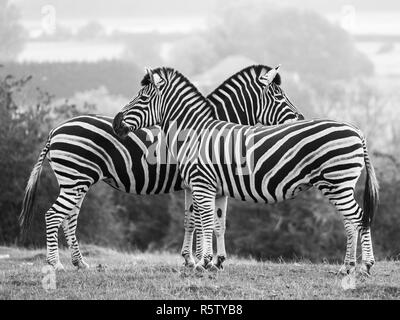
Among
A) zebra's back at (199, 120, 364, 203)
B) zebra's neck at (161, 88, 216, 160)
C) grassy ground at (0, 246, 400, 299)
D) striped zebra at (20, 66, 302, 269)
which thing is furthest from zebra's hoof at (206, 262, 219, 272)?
zebra's neck at (161, 88, 216, 160)

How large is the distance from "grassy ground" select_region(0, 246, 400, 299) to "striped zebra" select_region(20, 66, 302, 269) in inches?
28.8

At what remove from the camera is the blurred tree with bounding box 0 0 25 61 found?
320 feet

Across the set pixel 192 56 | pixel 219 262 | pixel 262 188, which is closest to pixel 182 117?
pixel 262 188

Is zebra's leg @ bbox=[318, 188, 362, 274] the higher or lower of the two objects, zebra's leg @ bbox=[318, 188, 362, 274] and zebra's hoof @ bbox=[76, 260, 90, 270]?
the higher

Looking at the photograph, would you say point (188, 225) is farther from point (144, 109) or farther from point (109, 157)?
point (144, 109)

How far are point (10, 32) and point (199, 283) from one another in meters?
93.1

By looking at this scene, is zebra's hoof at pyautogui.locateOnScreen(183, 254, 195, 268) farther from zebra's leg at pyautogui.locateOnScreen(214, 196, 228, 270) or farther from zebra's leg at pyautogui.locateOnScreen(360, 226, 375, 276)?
zebra's leg at pyautogui.locateOnScreen(360, 226, 375, 276)

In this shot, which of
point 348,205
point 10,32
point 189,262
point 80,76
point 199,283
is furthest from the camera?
point 10,32

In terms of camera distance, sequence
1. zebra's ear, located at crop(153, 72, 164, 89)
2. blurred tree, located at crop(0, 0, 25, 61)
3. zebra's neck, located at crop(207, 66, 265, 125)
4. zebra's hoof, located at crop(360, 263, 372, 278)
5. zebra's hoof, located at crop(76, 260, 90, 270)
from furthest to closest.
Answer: blurred tree, located at crop(0, 0, 25, 61) → zebra's hoof, located at crop(76, 260, 90, 270) → zebra's neck, located at crop(207, 66, 265, 125) → zebra's ear, located at crop(153, 72, 164, 89) → zebra's hoof, located at crop(360, 263, 372, 278)

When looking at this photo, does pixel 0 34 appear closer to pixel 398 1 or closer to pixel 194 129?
pixel 398 1

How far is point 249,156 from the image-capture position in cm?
1151

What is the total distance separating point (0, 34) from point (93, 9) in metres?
18.5

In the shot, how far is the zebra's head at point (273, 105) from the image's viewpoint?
12.5 m

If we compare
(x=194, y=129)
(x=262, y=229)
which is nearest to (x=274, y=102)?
(x=194, y=129)
